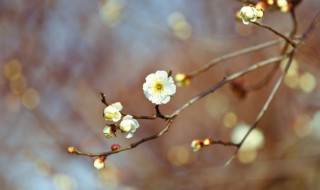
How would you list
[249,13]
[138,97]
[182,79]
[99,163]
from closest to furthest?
[249,13]
[99,163]
[182,79]
[138,97]

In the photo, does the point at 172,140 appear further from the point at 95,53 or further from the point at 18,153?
the point at 18,153

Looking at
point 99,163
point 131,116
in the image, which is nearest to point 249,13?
point 131,116

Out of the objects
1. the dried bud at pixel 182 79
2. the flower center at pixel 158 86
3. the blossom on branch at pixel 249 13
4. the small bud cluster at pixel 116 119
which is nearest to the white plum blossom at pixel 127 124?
the small bud cluster at pixel 116 119

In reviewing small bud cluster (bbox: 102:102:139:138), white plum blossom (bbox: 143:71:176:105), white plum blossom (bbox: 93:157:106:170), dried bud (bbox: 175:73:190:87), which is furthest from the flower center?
dried bud (bbox: 175:73:190:87)

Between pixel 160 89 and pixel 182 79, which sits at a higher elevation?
pixel 182 79

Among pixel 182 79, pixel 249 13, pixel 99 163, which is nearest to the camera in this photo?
pixel 249 13

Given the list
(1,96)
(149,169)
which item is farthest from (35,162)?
(1,96)

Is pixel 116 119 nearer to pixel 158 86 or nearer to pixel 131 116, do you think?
pixel 131 116

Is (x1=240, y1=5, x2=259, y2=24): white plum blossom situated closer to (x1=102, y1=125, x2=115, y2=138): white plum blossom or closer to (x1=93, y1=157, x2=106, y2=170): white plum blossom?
(x1=102, y1=125, x2=115, y2=138): white plum blossom
